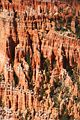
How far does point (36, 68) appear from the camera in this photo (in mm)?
61000

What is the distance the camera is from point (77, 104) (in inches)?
2314

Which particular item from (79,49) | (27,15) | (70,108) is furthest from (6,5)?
(70,108)

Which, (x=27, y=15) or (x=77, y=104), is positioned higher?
(x=27, y=15)

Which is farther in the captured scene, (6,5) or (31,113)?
(6,5)

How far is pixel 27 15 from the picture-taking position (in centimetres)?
6341

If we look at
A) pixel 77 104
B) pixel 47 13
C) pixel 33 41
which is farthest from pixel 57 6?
pixel 77 104

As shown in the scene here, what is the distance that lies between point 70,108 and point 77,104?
1.90 feet

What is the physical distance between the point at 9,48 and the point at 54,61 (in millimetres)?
3640

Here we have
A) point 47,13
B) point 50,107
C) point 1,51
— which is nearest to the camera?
point 50,107

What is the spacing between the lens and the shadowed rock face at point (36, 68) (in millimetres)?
58656

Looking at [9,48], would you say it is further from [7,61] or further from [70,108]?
[70,108]

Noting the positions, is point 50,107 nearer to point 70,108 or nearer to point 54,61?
point 70,108

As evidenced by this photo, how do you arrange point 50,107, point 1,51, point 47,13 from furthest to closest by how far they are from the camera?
point 47,13, point 1,51, point 50,107

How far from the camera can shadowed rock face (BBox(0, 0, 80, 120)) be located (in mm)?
58656
